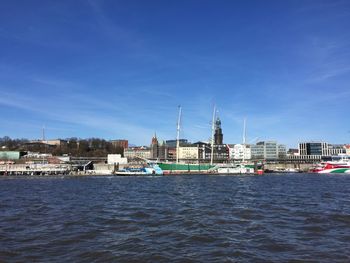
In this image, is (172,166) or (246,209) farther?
(172,166)

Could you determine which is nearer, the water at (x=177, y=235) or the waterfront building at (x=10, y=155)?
the water at (x=177, y=235)

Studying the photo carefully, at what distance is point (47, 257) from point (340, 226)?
16685 millimetres

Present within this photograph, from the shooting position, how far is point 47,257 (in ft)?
48.4

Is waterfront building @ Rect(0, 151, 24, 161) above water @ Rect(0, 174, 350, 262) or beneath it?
above

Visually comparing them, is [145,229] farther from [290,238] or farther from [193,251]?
[290,238]

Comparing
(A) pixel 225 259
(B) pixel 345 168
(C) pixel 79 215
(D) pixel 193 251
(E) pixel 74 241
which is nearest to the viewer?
(A) pixel 225 259

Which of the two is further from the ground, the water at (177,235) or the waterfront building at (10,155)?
the waterfront building at (10,155)

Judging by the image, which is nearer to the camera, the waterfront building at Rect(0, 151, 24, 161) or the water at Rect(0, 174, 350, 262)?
the water at Rect(0, 174, 350, 262)

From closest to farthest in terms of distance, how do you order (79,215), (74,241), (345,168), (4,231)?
(74,241) → (4,231) → (79,215) → (345,168)

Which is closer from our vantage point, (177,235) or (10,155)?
(177,235)

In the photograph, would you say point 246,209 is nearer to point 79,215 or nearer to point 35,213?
point 79,215

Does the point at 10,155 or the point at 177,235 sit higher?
the point at 10,155

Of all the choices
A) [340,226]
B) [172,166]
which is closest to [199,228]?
[340,226]

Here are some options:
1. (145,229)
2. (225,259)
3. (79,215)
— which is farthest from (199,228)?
(79,215)
